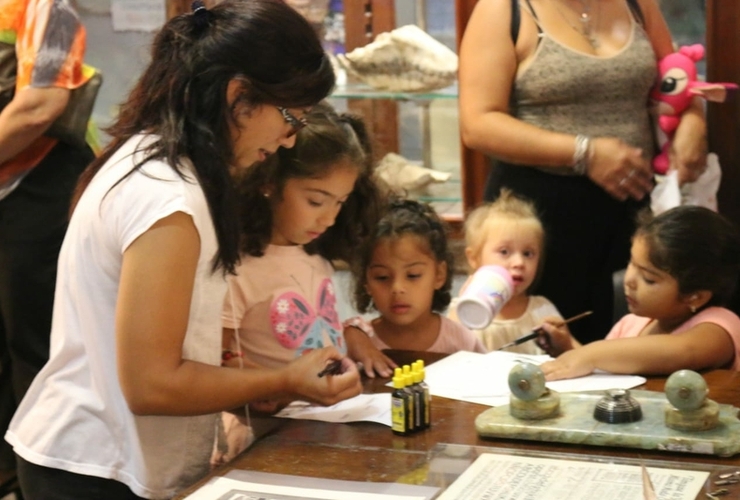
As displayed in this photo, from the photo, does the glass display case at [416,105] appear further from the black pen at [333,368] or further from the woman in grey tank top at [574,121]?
the black pen at [333,368]

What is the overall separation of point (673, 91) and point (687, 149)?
148 mm

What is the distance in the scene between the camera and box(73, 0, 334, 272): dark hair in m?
1.59

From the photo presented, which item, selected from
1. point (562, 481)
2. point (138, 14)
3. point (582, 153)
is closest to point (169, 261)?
point (562, 481)

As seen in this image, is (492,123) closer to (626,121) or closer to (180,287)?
(626,121)

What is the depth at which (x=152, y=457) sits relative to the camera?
5.38ft

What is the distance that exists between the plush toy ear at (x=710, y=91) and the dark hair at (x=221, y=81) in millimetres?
1396

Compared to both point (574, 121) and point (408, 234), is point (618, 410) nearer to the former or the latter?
point (408, 234)

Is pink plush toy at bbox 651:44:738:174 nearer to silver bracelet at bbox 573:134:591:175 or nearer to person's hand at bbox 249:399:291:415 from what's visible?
silver bracelet at bbox 573:134:591:175

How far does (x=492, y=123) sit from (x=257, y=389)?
1140 millimetres

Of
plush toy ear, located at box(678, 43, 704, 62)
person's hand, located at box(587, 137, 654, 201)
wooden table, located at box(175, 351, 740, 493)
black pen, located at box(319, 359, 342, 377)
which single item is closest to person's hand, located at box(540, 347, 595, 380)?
wooden table, located at box(175, 351, 740, 493)

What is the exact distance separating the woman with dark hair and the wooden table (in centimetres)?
8

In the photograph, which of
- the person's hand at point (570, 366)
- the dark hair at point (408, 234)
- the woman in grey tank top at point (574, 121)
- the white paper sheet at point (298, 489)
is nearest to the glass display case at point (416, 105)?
the woman in grey tank top at point (574, 121)

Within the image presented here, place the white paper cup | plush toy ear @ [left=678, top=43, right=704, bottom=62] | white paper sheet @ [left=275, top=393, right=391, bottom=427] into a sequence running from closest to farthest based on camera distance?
1. white paper sheet @ [left=275, top=393, right=391, bottom=427]
2. the white paper cup
3. plush toy ear @ [left=678, top=43, right=704, bottom=62]

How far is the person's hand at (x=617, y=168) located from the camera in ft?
8.25
